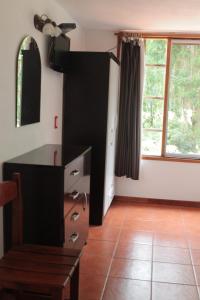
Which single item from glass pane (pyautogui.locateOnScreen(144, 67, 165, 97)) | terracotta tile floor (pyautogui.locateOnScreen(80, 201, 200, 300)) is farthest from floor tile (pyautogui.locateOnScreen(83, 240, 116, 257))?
glass pane (pyautogui.locateOnScreen(144, 67, 165, 97))

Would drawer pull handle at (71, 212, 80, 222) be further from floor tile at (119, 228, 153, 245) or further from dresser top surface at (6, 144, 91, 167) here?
floor tile at (119, 228, 153, 245)

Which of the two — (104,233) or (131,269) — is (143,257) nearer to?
(131,269)

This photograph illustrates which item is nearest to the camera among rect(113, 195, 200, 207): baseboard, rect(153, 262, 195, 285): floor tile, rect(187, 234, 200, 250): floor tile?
rect(153, 262, 195, 285): floor tile

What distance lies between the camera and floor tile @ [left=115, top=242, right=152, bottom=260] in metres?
3.36

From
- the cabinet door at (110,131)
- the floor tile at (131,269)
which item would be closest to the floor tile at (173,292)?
the floor tile at (131,269)

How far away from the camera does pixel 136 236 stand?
3.85 meters

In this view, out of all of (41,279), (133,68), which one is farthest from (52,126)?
(41,279)

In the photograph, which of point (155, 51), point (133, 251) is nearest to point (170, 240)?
point (133, 251)

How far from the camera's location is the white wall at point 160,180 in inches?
189

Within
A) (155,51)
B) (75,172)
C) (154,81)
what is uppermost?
(155,51)

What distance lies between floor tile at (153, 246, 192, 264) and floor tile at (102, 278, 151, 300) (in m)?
0.50

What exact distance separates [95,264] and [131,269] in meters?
0.30

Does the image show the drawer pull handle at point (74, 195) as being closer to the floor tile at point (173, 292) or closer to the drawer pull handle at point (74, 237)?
the drawer pull handle at point (74, 237)

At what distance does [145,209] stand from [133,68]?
5.66 ft
